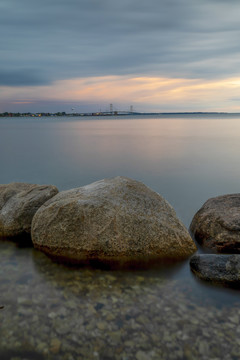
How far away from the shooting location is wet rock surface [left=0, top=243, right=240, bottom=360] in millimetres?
3150

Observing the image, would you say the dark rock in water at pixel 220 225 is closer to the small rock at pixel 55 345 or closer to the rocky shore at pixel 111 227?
the rocky shore at pixel 111 227

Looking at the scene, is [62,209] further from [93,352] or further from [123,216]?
[93,352]

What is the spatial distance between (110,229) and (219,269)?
1.79 metres

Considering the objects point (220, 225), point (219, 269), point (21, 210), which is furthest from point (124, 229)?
point (21, 210)

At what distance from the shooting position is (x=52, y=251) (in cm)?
532

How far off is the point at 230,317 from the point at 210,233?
218 centimetres

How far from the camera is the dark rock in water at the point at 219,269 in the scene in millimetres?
4348

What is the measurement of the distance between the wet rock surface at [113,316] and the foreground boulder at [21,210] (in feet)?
4.60

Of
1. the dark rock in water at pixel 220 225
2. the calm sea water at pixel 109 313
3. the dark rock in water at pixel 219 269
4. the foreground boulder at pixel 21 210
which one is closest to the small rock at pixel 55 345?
the calm sea water at pixel 109 313

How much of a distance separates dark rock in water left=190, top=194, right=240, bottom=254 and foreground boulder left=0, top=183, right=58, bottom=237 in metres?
3.16

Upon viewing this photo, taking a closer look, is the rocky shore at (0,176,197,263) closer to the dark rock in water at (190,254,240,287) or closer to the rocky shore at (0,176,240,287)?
the rocky shore at (0,176,240,287)

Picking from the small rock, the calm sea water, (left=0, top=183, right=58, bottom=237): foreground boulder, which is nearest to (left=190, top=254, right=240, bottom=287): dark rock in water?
the calm sea water

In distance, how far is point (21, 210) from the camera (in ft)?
20.1

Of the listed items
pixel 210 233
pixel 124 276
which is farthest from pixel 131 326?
pixel 210 233
